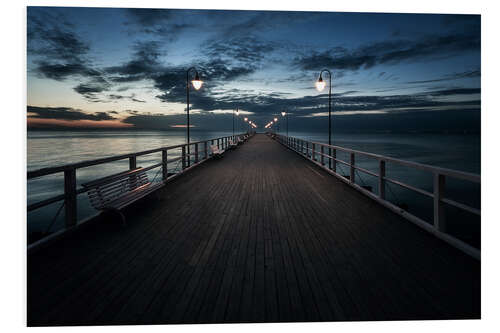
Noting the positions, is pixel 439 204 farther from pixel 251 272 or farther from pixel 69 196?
pixel 69 196

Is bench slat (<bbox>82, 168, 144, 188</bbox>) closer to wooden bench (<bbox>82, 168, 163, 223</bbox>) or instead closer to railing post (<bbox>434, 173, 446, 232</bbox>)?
wooden bench (<bbox>82, 168, 163, 223</bbox>)

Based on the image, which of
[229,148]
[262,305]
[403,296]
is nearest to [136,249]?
[262,305]

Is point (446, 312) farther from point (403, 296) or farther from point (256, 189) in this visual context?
point (256, 189)

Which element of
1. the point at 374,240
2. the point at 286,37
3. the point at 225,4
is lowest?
the point at 374,240

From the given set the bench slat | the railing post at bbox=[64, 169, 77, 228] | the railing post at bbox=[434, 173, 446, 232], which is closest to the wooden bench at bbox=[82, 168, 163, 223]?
the bench slat

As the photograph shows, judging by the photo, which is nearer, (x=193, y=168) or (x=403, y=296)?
(x=403, y=296)

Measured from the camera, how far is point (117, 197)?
4.27m

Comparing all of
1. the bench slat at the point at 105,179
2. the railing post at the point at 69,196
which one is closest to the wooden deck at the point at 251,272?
the railing post at the point at 69,196

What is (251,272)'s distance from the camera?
274cm

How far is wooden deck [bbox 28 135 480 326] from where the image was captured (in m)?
2.20

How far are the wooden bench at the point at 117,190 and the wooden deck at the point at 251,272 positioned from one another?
1.14 feet

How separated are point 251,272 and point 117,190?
2.83m
